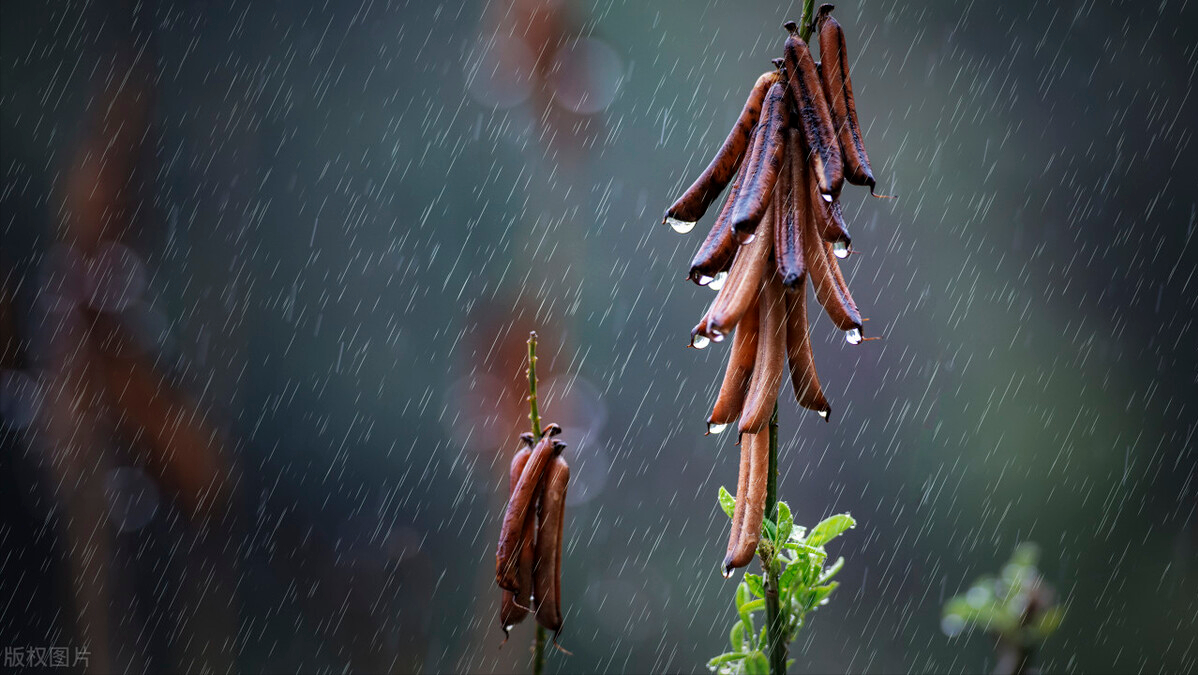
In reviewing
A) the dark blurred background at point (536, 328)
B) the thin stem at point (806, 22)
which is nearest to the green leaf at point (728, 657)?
the thin stem at point (806, 22)

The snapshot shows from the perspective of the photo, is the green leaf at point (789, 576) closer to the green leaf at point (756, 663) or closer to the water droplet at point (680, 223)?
the green leaf at point (756, 663)

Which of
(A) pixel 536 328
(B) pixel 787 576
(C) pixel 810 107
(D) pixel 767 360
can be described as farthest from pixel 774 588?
(A) pixel 536 328

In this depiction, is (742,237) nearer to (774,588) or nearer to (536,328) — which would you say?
(774,588)

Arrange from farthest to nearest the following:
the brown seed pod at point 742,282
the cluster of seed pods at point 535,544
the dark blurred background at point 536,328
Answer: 1. the dark blurred background at point 536,328
2. the cluster of seed pods at point 535,544
3. the brown seed pod at point 742,282

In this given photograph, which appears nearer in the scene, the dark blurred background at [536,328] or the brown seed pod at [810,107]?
the brown seed pod at [810,107]

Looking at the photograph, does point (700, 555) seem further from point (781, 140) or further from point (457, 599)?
point (781, 140)

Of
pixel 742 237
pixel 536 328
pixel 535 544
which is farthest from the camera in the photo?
pixel 536 328

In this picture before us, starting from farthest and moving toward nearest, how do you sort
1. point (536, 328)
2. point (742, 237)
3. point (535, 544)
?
point (536, 328) < point (535, 544) < point (742, 237)
